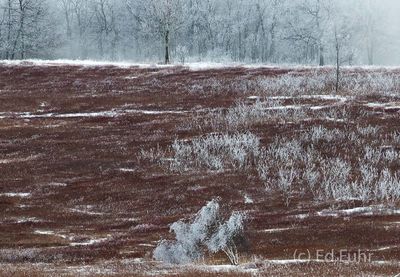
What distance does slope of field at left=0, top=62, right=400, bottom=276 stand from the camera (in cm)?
2336

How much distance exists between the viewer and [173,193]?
34.3 m

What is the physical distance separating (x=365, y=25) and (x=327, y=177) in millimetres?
98756

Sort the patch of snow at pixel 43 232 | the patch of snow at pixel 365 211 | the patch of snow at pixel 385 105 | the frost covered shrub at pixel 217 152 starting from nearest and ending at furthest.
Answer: the patch of snow at pixel 43 232, the patch of snow at pixel 365 211, the frost covered shrub at pixel 217 152, the patch of snow at pixel 385 105

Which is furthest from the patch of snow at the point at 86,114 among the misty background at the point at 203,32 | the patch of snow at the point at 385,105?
the misty background at the point at 203,32

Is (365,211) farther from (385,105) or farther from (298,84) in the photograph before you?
(298,84)

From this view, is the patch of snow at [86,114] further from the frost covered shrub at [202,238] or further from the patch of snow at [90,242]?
the frost covered shrub at [202,238]

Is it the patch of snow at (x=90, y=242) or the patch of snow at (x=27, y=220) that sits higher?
the patch of snow at (x=90, y=242)

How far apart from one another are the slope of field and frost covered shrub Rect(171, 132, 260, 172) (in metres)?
0.41

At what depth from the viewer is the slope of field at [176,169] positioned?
2336 cm

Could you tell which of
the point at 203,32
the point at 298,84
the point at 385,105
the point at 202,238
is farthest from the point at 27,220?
the point at 203,32

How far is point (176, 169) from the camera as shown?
39.3 m

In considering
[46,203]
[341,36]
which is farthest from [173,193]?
[341,36]

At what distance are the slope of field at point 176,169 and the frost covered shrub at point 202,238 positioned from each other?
673 mm

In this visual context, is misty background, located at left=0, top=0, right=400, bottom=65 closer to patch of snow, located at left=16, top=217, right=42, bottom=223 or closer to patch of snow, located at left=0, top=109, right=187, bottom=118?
patch of snow, located at left=0, top=109, right=187, bottom=118
